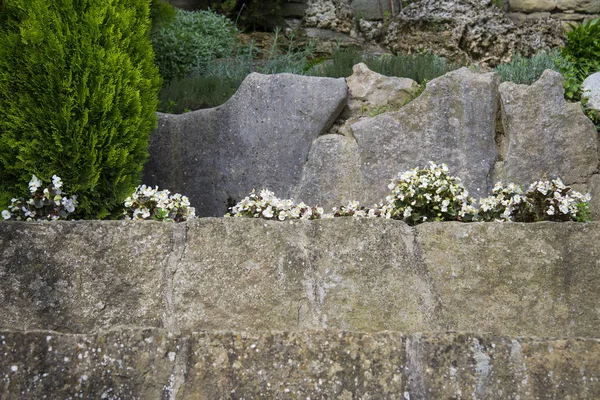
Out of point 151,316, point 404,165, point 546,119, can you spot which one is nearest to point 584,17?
point 546,119

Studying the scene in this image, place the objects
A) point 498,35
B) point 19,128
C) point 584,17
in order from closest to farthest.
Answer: point 19,128, point 498,35, point 584,17

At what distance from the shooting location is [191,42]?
6.16m

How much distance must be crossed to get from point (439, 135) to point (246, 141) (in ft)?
4.13

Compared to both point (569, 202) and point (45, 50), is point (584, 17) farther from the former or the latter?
point (45, 50)

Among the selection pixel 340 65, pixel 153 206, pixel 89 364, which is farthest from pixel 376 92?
pixel 89 364

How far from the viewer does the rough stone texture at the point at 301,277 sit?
3.14 m

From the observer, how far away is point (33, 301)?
121 inches

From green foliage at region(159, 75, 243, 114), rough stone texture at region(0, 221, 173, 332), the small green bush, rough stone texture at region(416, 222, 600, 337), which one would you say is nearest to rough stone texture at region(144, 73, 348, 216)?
green foliage at region(159, 75, 243, 114)

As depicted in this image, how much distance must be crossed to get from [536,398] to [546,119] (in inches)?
109

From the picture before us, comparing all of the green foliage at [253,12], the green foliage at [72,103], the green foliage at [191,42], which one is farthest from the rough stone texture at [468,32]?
the green foliage at [72,103]

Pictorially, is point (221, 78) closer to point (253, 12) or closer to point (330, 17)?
point (253, 12)

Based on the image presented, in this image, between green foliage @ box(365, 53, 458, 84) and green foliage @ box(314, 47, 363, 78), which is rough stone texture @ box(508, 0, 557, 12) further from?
green foliage @ box(314, 47, 363, 78)

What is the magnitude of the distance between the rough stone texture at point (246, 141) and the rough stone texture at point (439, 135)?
1.16 ft

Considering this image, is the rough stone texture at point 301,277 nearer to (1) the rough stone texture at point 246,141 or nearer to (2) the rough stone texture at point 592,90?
(1) the rough stone texture at point 246,141
